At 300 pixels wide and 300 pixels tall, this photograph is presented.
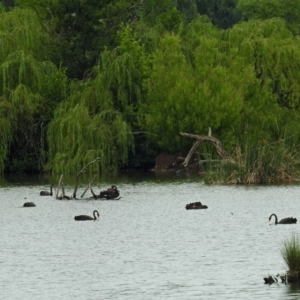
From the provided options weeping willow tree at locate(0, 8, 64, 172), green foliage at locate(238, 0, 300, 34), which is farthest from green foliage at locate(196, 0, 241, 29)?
weeping willow tree at locate(0, 8, 64, 172)

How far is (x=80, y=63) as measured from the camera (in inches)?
2474

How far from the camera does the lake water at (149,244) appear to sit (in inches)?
933

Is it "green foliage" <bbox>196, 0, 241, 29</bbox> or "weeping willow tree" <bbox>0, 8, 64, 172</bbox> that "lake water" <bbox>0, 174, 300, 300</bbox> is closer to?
"weeping willow tree" <bbox>0, 8, 64, 172</bbox>

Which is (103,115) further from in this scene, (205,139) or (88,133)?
(205,139)

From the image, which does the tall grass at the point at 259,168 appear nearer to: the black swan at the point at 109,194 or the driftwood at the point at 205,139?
the driftwood at the point at 205,139

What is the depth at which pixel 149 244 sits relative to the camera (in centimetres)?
3067

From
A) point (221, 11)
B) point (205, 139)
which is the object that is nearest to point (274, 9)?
point (221, 11)

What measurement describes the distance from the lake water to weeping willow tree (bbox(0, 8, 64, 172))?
8.04 m

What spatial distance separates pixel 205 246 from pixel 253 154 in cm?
1546

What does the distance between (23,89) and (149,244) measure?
85.0 ft

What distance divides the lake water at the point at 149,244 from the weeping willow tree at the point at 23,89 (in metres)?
8.04

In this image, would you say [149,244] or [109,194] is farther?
[109,194]

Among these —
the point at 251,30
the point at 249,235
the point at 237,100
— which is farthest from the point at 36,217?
the point at 251,30

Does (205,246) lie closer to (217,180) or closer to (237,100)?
(217,180)
